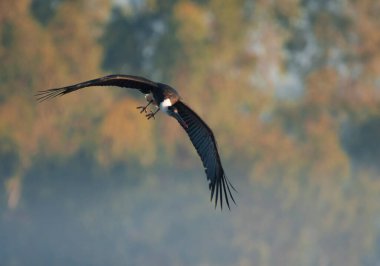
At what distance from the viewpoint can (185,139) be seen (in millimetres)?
39375

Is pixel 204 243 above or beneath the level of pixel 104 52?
beneath

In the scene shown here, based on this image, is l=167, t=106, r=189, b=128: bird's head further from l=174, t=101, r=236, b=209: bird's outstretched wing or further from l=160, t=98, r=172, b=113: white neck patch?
l=174, t=101, r=236, b=209: bird's outstretched wing

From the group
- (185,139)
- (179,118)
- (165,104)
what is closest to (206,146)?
(179,118)

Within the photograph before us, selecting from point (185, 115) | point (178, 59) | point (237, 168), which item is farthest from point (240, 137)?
point (185, 115)

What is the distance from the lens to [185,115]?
10141mm

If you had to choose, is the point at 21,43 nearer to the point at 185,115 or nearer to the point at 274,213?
the point at 274,213

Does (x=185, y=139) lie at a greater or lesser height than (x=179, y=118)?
greater

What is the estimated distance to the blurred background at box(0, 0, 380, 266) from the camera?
37906 millimetres

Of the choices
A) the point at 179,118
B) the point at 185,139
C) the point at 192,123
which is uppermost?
the point at 185,139

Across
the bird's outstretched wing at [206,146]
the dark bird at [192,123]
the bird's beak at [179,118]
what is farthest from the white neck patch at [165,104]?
the bird's outstretched wing at [206,146]

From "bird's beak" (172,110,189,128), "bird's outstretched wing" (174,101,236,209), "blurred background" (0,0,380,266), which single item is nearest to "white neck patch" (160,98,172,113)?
"bird's beak" (172,110,189,128)

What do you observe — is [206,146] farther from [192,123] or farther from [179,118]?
[179,118]

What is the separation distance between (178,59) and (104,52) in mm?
3261

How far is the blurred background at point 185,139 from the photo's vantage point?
3791 cm
